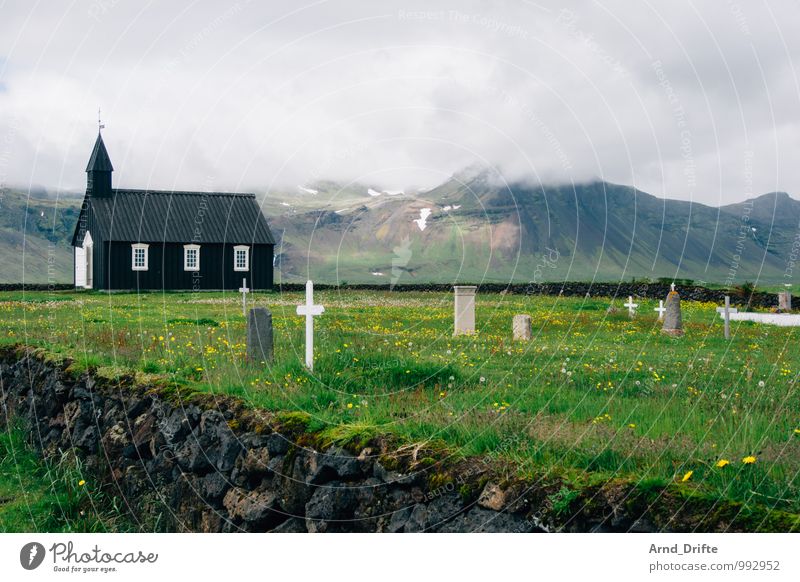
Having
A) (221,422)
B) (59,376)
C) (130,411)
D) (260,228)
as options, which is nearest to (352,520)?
(221,422)

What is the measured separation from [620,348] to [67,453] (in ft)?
38.4

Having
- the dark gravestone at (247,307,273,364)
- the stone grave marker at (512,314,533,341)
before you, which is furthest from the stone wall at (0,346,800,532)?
the stone grave marker at (512,314,533,341)

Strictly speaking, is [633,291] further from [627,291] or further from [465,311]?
[465,311]

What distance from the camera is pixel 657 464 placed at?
7371 millimetres

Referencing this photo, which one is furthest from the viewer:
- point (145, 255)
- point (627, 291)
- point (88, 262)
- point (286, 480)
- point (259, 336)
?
point (88, 262)

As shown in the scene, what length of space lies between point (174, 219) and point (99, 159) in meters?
7.48

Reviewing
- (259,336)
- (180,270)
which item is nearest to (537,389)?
(259,336)

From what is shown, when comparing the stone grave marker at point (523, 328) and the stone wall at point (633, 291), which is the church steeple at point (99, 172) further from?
the stone grave marker at point (523, 328)

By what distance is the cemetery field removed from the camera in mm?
7535

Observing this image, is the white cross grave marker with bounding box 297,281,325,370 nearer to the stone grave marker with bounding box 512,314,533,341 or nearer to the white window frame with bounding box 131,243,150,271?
the stone grave marker with bounding box 512,314,533,341

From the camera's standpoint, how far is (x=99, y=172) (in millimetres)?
57344

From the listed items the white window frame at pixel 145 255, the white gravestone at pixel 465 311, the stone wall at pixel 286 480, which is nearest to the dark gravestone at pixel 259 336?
the stone wall at pixel 286 480

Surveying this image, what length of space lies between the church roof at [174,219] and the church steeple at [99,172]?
0.80 meters

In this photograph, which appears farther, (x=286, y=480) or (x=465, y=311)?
(x=465, y=311)
